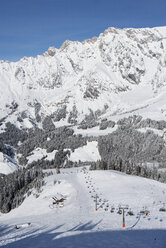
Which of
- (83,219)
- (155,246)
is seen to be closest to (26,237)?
(83,219)

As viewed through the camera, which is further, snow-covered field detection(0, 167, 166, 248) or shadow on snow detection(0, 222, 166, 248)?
snow-covered field detection(0, 167, 166, 248)

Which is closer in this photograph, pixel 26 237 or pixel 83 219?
pixel 26 237

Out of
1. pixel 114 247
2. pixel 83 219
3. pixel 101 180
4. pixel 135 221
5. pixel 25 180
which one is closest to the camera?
pixel 114 247

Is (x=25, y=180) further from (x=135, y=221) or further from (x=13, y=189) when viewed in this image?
(x=135, y=221)

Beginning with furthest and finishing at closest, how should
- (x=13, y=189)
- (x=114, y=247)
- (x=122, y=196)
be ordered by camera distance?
(x=13, y=189), (x=122, y=196), (x=114, y=247)

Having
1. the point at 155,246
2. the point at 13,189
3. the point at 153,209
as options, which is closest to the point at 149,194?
the point at 153,209

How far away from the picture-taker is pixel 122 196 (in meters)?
81.6

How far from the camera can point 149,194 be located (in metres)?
85.1

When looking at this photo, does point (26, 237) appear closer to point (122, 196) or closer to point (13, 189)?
point (122, 196)

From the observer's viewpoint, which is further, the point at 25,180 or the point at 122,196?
the point at 25,180

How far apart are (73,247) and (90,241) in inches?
149

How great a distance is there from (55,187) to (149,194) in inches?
2085

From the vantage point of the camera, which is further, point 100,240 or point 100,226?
point 100,226

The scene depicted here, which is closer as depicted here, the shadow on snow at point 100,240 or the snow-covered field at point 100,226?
the shadow on snow at point 100,240
